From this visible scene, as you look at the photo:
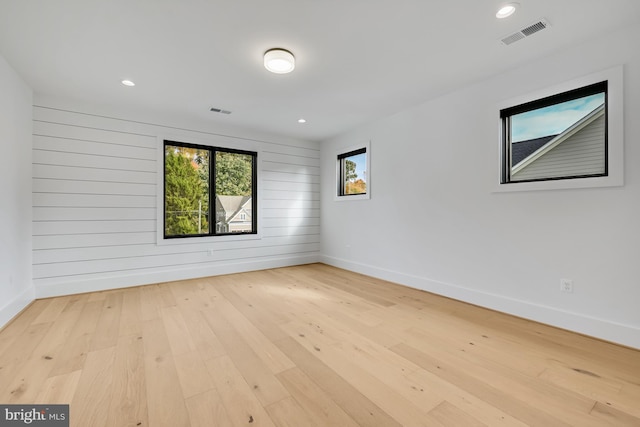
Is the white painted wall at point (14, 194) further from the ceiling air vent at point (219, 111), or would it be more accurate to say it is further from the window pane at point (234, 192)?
the window pane at point (234, 192)

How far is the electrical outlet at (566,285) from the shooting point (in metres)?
2.55

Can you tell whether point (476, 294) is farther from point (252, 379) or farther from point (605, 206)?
point (252, 379)

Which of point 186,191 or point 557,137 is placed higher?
point 557,137

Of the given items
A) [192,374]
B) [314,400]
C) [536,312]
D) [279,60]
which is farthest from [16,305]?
[536,312]

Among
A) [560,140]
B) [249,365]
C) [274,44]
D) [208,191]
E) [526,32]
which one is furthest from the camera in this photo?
[208,191]

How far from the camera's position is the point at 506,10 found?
2.06 m

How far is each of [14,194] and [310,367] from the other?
365 centimetres

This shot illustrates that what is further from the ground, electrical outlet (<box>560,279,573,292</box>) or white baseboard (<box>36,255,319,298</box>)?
electrical outlet (<box>560,279,573,292</box>)

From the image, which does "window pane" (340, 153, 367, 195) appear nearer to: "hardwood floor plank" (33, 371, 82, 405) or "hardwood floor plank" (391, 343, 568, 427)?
"hardwood floor plank" (391, 343, 568, 427)

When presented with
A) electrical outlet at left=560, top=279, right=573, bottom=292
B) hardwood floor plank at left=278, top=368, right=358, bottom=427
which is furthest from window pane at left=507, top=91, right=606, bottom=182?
hardwood floor plank at left=278, top=368, right=358, bottom=427

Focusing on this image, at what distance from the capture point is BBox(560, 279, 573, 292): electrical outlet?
8.38ft

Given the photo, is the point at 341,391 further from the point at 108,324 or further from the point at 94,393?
the point at 108,324

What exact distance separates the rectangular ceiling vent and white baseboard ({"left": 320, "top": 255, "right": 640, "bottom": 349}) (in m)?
2.51

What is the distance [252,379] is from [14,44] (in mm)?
3550
